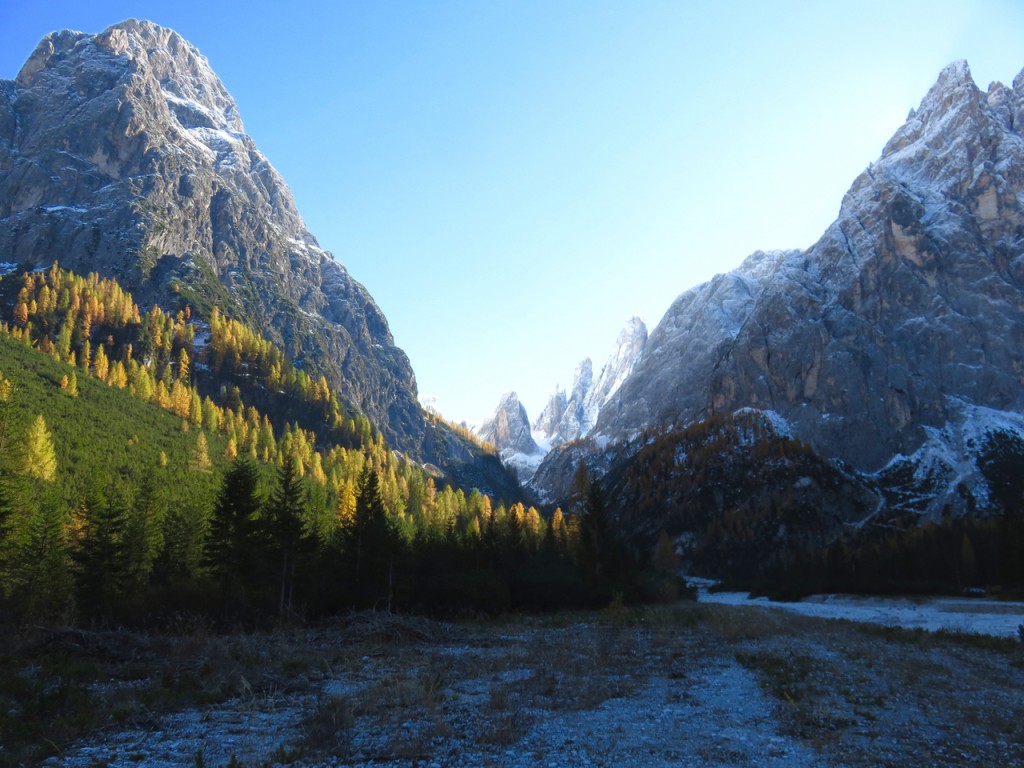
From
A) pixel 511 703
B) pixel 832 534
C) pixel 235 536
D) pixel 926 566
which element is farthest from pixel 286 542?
pixel 832 534

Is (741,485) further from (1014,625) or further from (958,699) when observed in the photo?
(958,699)

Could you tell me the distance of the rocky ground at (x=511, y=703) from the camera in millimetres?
12617

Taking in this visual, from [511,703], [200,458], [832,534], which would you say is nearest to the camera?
[511,703]

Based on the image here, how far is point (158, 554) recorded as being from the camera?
53938 mm

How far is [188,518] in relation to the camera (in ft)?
197

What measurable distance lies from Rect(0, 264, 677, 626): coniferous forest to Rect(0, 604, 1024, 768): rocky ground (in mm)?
13692

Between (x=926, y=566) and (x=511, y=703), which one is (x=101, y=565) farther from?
(x=926, y=566)

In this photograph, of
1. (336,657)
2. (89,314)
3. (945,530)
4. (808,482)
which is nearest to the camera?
(336,657)

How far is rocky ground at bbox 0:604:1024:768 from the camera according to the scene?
41.4 feet

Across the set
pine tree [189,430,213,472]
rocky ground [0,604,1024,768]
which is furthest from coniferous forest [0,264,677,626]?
rocky ground [0,604,1024,768]

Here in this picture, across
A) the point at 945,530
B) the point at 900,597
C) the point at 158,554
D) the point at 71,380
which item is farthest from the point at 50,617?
the point at 945,530

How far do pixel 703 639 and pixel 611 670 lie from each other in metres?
14.6

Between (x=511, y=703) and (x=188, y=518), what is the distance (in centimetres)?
5402

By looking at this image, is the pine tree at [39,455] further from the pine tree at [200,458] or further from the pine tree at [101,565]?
the pine tree at [200,458]
